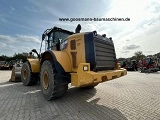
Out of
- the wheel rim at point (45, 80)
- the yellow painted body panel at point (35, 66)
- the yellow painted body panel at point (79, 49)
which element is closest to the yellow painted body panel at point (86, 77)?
the yellow painted body panel at point (79, 49)

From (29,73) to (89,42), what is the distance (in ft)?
14.5

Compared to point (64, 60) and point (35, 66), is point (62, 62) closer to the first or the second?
point (64, 60)

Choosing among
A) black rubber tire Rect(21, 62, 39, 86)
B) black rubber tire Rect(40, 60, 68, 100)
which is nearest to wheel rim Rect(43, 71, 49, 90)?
black rubber tire Rect(40, 60, 68, 100)

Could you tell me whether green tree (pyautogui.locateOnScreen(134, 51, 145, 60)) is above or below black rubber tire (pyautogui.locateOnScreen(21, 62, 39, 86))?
above

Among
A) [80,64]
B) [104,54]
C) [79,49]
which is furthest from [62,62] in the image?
[104,54]

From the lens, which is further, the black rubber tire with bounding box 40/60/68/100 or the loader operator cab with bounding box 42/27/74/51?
the loader operator cab with bounding box 42/27/74/51

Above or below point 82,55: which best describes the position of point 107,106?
below

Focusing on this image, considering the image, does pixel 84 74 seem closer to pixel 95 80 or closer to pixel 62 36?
pixel 95 80

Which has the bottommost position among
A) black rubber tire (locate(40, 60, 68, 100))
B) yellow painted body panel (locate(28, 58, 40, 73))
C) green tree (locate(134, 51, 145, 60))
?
black rubber tire (locate(40, 60, 68, 100))

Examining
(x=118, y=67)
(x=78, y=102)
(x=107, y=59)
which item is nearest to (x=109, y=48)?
(x=107, y=59)

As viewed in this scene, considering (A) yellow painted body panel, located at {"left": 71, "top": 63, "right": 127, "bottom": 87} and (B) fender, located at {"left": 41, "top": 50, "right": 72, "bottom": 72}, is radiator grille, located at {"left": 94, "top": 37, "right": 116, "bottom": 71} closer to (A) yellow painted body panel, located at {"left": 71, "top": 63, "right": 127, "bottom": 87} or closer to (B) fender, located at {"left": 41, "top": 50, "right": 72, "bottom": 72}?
(A) yellow painted body panel, located at {"left": 71, "top": 63, "right": 127, "bottom": 87}

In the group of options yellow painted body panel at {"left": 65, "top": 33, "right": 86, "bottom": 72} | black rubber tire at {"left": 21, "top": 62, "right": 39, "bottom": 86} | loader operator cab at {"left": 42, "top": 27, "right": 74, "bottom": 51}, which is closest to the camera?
yellow painted body panel at {"left": 65, "top": 33, "right": 86, "bottom": 72}

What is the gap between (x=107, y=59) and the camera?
478 centimetres

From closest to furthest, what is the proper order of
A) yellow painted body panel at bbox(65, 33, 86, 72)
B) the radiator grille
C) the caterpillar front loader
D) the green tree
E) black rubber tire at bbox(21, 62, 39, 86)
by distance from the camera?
the caterpillar front loader → yellow painted body panel at bbox(65, 33, 86, 72) → the radiator grille → black rubber tire at bbox(21, 62, 39, 86) → the green tree
